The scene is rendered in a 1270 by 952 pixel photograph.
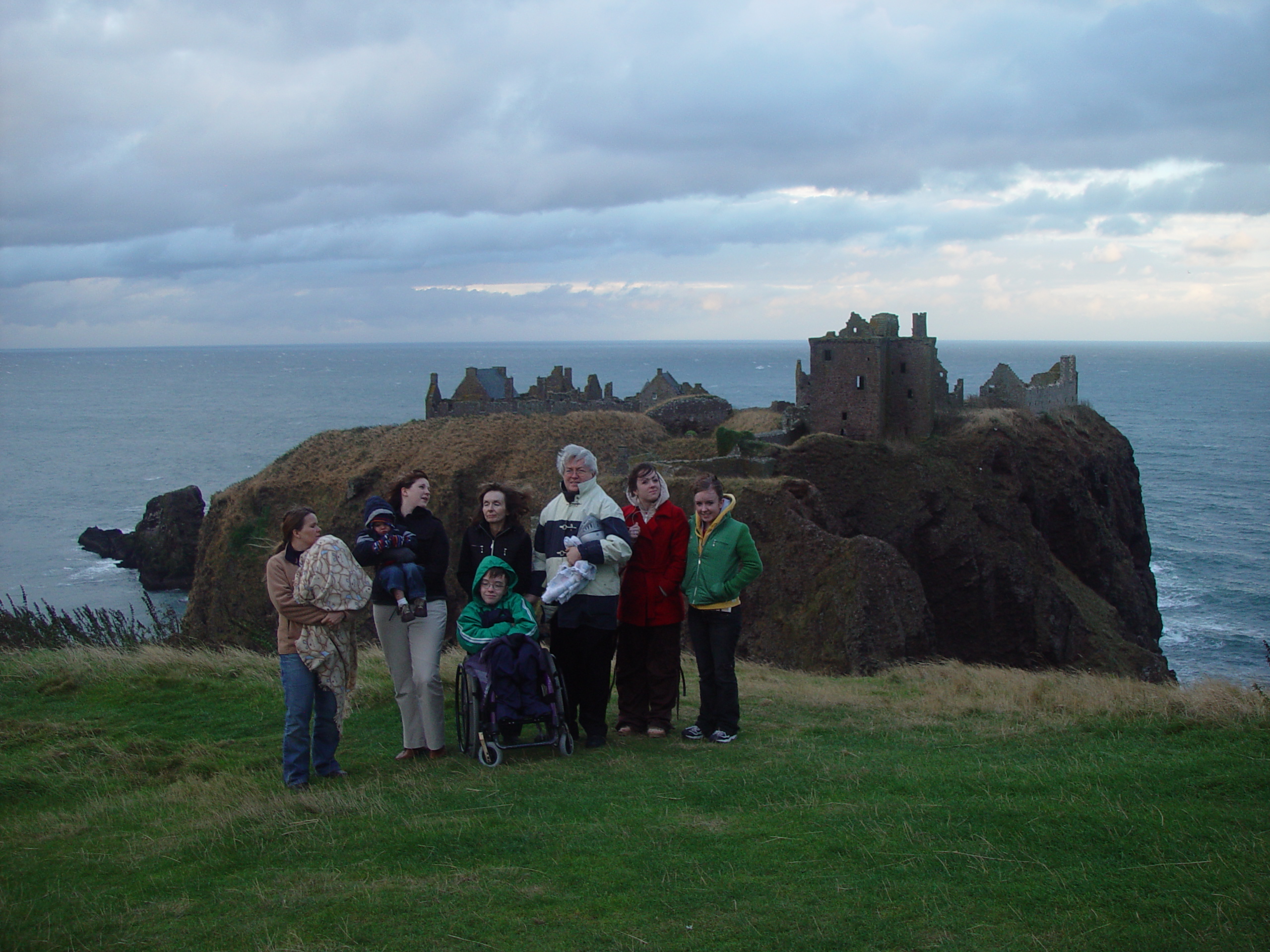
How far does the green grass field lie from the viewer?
5242mm

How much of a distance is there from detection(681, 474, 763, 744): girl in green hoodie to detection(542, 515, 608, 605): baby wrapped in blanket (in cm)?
118

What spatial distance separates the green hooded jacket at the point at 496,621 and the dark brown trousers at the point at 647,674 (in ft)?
3.65

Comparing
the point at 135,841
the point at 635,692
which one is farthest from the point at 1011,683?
the point at 135,841

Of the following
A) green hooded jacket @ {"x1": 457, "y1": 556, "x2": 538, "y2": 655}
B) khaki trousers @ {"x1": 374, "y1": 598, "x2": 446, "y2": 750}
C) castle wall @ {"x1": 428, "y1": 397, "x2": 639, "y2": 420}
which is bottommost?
khaki trousers @ {"x1": 374, "y1": 598, "x2": 446, "y2": 750}

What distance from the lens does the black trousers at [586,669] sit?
9.20 meters

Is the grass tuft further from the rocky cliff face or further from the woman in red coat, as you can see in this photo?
the woman in red coat

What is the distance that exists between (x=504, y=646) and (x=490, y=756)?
979 millimetres

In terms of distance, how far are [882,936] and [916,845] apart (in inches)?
48.2

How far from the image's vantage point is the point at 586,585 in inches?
352

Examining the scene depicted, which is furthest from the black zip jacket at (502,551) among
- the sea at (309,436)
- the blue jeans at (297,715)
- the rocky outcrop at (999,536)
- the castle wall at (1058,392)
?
the castle wall at (1058,392)

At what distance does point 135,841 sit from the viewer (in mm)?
7035

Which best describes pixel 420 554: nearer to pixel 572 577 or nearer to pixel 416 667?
pixel 416 667

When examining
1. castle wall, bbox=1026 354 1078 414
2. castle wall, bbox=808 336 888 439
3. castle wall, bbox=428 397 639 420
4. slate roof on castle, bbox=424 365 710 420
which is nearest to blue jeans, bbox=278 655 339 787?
castle wall, bbox=808 336 888 439

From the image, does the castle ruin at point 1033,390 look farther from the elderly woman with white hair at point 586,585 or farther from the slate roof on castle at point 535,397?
the elderly woman with white hair at point 586,585
